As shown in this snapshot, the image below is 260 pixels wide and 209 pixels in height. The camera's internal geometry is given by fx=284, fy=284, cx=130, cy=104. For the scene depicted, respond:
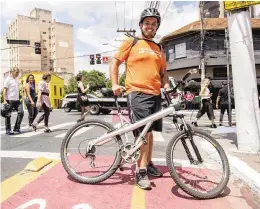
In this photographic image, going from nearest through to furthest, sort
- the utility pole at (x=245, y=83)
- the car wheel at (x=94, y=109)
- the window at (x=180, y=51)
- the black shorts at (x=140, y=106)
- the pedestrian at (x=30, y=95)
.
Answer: the black shorts at (x=140, y=106) < the utility pole at (x=245, y=83) < the pedestrian at (x=30, y=95) < the car wheel at (x=94, y=109) < the window at (x=180, y=51)

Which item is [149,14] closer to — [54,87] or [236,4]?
[236,4]

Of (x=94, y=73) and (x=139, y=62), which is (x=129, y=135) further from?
(x=94, y=73)

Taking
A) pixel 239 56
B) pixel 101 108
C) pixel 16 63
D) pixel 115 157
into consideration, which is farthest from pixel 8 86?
pixel 16 63

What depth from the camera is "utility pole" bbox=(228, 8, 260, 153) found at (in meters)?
4.55

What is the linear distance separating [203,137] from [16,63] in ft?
324

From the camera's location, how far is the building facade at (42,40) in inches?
3602

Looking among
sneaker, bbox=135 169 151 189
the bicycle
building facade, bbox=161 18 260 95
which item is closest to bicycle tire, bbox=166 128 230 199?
the bicycle

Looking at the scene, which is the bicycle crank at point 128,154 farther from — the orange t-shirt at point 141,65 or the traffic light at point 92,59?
the traffic light at point 92,59

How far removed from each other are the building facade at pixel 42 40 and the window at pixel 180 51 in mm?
64633

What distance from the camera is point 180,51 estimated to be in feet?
102

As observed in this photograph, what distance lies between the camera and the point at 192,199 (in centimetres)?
292

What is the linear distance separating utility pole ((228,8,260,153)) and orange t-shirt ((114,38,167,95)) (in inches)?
72.8

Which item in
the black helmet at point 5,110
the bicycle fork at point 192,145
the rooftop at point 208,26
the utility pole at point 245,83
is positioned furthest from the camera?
the rooftop at point 208,26

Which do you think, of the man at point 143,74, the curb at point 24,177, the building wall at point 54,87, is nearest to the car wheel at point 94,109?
the curb at point 24,177
